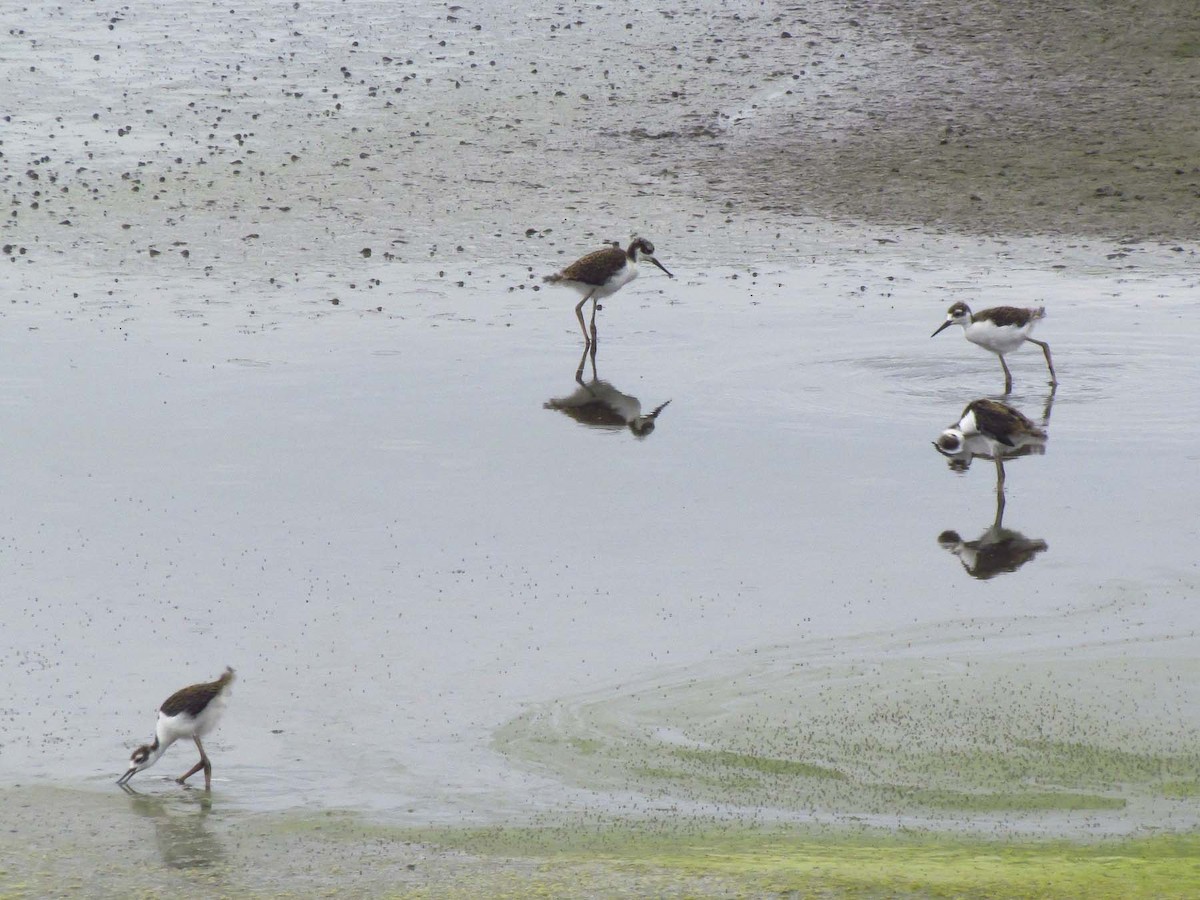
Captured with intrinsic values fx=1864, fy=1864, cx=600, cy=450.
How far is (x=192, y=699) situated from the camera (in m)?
9.47

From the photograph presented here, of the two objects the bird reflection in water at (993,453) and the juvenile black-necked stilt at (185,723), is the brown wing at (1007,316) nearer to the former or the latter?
the bird reflection in water at (993,453)

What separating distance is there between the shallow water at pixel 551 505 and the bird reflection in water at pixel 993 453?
125 mm

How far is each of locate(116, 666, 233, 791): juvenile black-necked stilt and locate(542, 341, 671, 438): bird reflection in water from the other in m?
6.35

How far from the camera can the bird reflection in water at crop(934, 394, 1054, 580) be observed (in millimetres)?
12548

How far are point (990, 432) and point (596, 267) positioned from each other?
5271 millimetres

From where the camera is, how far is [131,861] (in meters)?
8.52

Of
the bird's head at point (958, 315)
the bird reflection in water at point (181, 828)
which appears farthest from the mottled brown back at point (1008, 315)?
the bird reflection in water at point (181, 828)

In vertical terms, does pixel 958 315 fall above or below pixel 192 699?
above

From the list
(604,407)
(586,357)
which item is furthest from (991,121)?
(604,407)

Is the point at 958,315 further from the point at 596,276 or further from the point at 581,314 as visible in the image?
the point at 581,314

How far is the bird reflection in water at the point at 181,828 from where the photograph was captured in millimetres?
8570

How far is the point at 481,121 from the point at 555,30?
4063mm

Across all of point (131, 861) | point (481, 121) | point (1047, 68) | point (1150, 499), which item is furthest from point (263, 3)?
point (131, 861)

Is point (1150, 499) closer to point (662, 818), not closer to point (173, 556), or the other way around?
point (662, 818)
